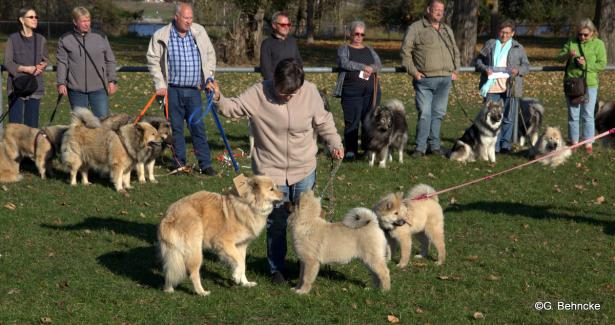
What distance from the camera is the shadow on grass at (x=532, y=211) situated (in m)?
8.98

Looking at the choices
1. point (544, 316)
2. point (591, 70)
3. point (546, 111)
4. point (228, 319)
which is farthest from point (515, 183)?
point (546, 111)

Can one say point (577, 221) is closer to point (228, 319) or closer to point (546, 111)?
point (228, 319)

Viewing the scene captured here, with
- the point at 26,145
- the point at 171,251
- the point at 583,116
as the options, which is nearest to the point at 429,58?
the point at 583,116

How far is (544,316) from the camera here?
594 cm

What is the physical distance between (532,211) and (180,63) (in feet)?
16.8

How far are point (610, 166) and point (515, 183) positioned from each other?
2140 millimetres

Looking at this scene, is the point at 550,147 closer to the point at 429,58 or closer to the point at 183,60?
the point at 429,58

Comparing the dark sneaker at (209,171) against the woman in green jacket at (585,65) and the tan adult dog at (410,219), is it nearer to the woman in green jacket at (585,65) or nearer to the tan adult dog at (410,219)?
the tan adult dog at (410,219)

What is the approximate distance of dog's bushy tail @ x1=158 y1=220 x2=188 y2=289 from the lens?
239 inches

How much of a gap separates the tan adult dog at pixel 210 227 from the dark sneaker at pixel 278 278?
41cm

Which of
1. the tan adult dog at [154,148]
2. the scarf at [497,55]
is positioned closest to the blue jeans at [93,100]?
the tan adult dog at [154,148]

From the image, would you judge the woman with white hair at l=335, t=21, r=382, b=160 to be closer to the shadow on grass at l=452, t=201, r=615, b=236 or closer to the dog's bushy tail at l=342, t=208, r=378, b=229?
the shadow on grass at l=452, t=201, r=615, b=236

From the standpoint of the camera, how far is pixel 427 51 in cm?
1220

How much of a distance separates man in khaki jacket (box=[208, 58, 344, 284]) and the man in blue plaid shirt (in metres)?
4.22
